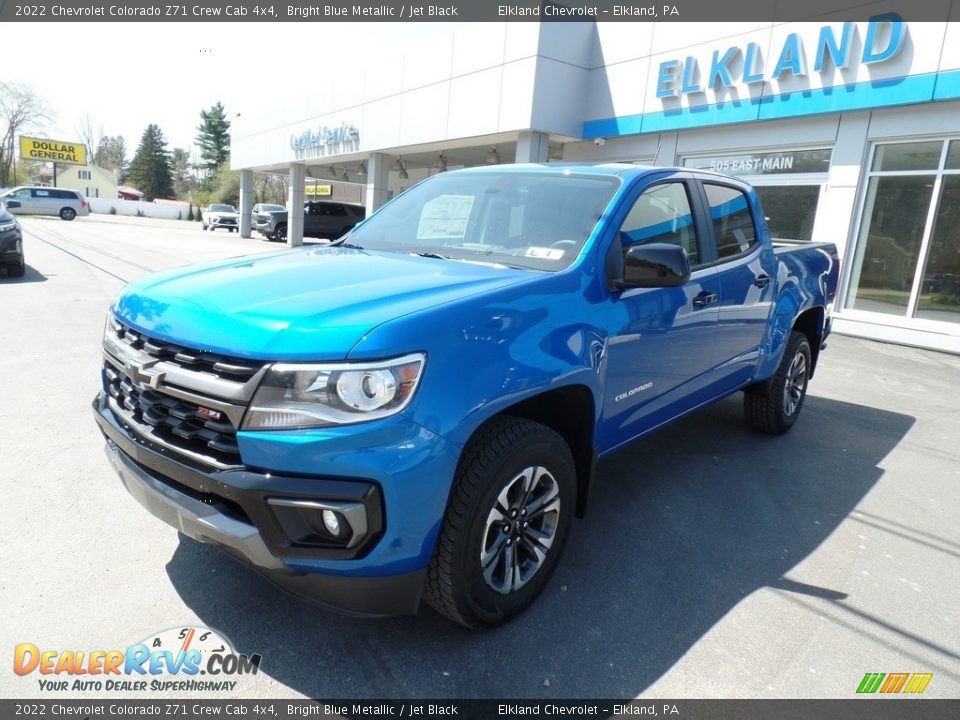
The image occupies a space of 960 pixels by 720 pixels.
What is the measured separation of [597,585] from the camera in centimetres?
296

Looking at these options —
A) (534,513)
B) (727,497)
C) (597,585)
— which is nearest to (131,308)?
(534,513)

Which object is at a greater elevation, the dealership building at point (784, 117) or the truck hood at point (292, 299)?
the dealership building at point (784, 117)

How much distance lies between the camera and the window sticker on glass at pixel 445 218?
3492 mm

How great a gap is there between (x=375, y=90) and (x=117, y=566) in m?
20.1

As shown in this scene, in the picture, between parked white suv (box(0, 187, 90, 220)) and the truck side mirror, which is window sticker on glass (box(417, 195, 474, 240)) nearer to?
the truck side mirror

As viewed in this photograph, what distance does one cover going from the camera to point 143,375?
231 cm

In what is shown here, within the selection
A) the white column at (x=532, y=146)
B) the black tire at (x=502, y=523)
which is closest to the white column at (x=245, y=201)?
the white column at (x=532, y=146)

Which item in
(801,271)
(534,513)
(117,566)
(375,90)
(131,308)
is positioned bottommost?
(117,566)

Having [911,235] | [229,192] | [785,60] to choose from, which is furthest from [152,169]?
[911,235]

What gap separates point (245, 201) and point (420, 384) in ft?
118

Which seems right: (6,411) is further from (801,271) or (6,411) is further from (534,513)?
(801,271)

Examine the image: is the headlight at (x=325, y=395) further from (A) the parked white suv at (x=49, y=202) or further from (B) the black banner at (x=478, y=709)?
(A) the parked white suv at (x=49, y=202)

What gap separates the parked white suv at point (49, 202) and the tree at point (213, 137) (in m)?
54.0

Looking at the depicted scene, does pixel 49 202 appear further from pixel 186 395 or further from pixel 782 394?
pixel 186 395
